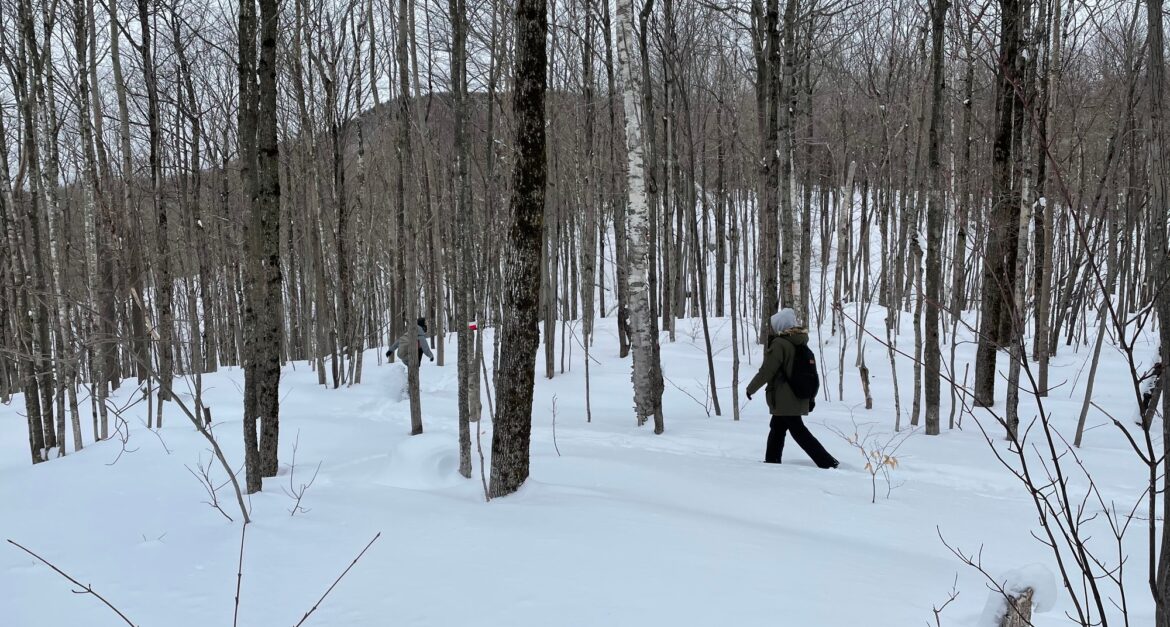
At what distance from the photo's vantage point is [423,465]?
252 inches

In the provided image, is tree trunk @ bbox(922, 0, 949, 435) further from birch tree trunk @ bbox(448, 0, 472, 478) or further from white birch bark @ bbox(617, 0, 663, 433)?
birch tree trunk @ bbox(448, 0, 472, 478)

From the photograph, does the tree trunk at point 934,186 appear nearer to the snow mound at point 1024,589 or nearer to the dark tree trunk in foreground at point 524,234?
the dark tree trunk in foreground at point 524,234

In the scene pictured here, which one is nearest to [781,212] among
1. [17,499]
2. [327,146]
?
[327,146]

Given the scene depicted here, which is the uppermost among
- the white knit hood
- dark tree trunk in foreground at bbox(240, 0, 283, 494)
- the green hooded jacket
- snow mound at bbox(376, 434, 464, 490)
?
dark tree trunk in foreground at bbox(240, 0, 283, 494)

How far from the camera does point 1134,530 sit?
4672 millimetres

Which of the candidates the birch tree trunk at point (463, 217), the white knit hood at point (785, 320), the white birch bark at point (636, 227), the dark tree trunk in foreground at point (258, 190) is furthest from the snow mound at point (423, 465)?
the white knit hood at point (785, 320)

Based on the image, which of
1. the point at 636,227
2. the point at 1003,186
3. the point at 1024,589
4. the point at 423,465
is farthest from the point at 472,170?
the point at 1024,589

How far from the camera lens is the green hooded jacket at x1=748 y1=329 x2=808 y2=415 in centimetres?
606

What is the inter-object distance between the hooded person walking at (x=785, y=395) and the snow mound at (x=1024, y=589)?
352 centimetres

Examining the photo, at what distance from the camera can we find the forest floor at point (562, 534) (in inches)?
116

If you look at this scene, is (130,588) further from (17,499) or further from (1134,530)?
(1134,530)

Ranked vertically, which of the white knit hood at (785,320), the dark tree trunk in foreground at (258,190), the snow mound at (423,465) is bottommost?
the snow mound at (423,465)

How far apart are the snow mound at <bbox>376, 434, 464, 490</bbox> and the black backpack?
3090 millimetres

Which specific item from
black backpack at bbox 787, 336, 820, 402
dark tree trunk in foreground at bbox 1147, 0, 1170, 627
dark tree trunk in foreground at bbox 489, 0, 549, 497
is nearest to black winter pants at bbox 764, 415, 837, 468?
black backpack at bbox 787, 336, 820, 402
